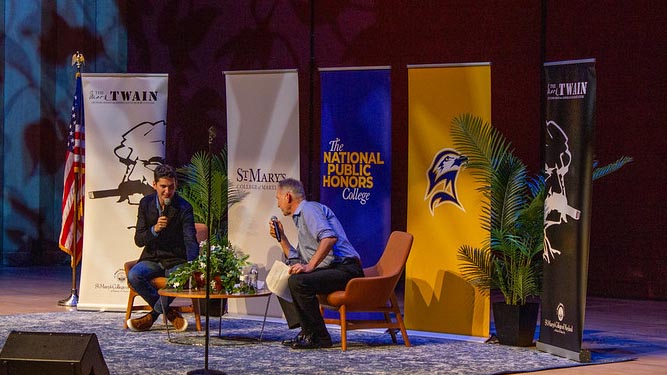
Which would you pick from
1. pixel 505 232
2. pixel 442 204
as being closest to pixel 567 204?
pixel 505 232

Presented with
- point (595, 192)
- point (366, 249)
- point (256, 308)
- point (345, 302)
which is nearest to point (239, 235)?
point (256, 308)

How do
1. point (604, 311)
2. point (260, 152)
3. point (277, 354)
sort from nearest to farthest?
point (277, 354), point (260, 152), point (604, 311)

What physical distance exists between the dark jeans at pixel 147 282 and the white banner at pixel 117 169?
1.16 metres

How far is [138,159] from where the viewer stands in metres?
9.27

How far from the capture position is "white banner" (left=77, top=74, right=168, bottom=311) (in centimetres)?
928

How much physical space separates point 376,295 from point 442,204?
999 millimetres

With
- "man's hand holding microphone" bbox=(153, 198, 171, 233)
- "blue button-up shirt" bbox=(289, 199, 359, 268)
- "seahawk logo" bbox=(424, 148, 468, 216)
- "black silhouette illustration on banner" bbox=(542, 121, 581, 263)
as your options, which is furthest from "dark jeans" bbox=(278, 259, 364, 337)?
"black silhouette illustration on banner" bbox=(542, 121, 581, 263)

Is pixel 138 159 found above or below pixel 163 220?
above

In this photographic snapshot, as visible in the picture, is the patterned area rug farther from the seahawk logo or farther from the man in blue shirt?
the seahawk logo

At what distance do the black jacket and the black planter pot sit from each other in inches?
91.0

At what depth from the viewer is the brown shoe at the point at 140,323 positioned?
8102 mm

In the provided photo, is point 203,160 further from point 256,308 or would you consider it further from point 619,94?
point 619,94

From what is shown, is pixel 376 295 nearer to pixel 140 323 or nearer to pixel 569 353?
pixel 569 353

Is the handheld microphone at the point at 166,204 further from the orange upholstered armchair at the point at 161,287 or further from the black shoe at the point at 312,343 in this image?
the black shoe at the point at 312,343
